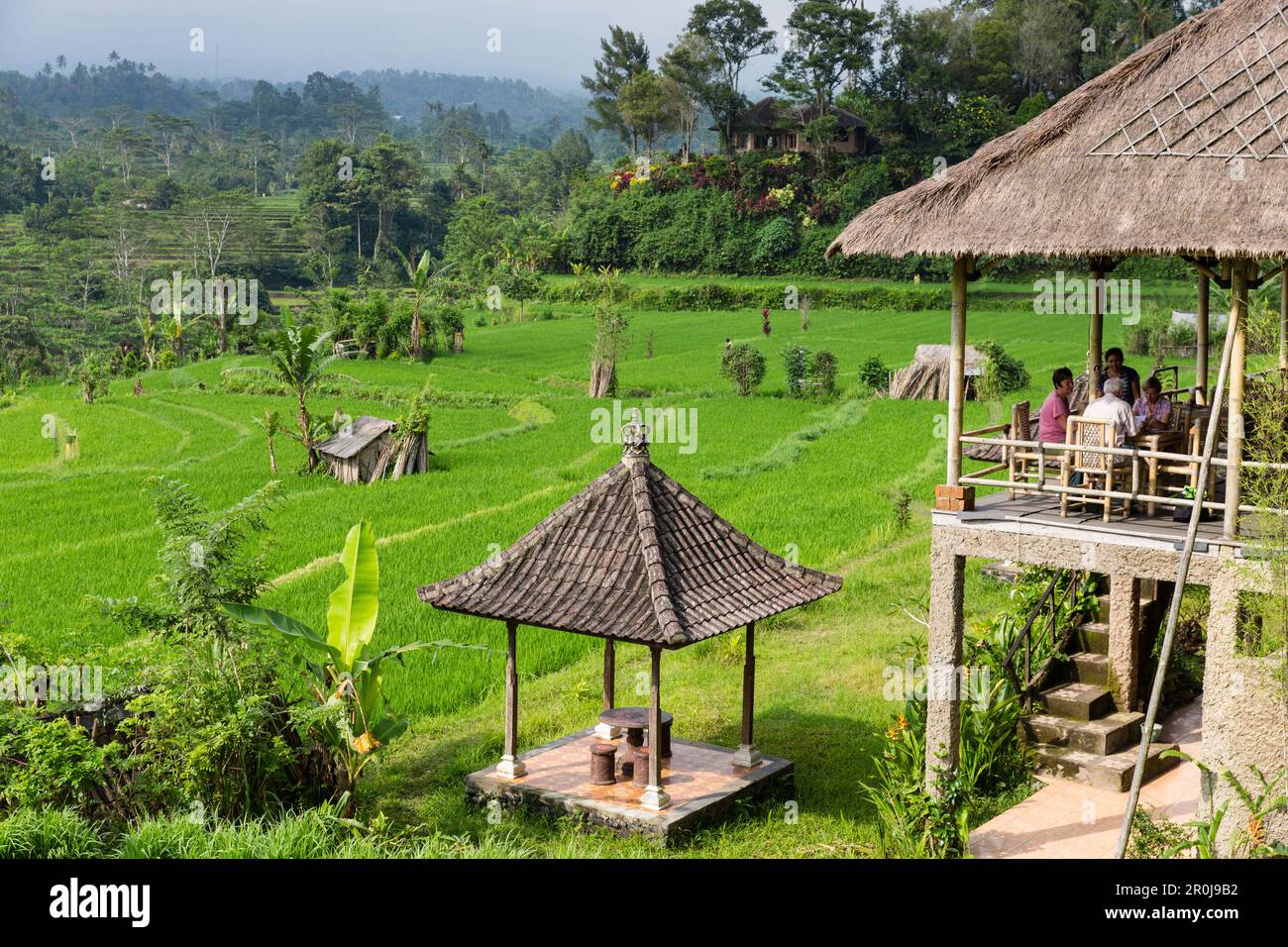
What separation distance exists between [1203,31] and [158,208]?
53.7 meters

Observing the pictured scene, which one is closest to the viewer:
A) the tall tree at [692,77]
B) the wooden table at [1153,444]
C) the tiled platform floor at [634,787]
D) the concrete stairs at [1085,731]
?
the wooden table at [1153,444]

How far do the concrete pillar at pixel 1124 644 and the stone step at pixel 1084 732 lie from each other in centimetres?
26

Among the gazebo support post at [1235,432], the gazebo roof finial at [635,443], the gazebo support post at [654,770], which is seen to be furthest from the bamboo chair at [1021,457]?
the gazebo support post at [654,770]

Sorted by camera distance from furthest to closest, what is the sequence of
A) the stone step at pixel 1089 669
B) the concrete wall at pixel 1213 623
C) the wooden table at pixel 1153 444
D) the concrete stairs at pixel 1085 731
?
the stone step at pixel 1089 669 < the concrete stairs at pixel 1085 731 < the wooden table at pixel 1153 444 < the concrete wall at pixel 1213 623

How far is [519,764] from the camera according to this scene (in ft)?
32.1

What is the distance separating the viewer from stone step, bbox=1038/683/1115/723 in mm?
10086

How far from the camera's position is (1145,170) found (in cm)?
850

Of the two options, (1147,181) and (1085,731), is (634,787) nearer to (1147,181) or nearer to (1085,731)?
(1085,731)

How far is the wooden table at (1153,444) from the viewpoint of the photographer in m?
8.54

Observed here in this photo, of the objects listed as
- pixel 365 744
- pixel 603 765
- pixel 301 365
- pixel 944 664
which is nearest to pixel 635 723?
pixel 603 765

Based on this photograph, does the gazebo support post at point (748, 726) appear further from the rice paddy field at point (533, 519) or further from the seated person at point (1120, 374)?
the seated person at point (1120, 374)

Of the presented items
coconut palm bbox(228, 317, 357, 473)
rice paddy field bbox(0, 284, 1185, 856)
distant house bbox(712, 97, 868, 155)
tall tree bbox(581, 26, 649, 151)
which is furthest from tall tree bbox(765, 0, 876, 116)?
coconut palm bbox(228, 317, 357, 473)

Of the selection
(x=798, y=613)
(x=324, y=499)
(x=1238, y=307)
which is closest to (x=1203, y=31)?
(x=1238, y=307)

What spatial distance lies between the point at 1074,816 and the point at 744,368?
20.3 m
